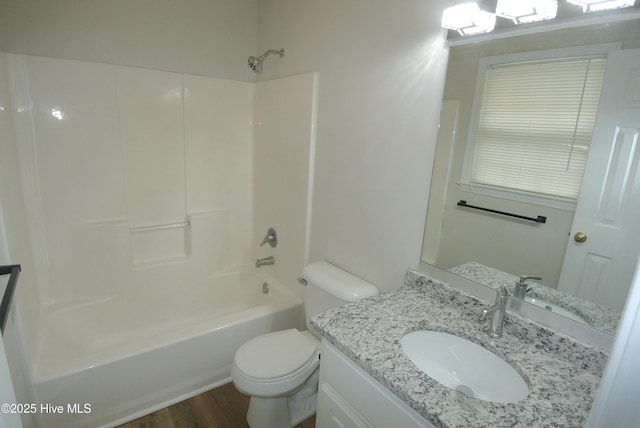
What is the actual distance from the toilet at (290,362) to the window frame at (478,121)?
0.71m

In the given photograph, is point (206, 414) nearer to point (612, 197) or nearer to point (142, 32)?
point (612, 197)

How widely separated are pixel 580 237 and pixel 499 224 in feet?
0.81

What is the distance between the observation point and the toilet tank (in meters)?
1.60

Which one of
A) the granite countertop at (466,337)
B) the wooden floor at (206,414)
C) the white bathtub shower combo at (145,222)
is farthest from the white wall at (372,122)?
the wooden floor at (206,414)

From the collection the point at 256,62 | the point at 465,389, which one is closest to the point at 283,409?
the point at 465,389

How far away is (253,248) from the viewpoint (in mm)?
2807

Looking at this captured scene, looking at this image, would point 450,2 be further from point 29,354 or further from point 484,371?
point 29,354

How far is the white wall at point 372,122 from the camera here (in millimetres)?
1378

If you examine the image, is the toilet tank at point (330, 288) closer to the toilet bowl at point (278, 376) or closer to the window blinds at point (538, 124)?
the toilet bowl at point (278, 376)

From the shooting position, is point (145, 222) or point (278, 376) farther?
point (145, 222)

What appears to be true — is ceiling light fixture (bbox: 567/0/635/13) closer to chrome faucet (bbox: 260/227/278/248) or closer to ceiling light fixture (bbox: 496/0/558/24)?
ceiling light fixture (bbox: 496/0/558/24)

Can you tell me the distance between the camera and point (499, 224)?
1216mm

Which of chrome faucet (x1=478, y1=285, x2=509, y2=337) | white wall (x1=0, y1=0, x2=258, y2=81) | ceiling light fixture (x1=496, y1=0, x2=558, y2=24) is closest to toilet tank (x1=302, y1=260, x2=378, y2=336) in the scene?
chrome faucet (x1=478, y1=285, x2=509, y2=337)

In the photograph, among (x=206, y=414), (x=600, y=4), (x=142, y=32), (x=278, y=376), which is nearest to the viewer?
(x=600, y=4)
